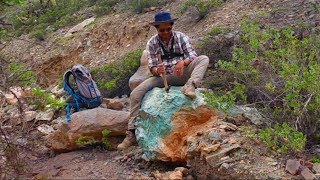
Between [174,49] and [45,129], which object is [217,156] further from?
[45,129]

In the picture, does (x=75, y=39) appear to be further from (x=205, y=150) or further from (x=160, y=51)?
(x=205, y=150)

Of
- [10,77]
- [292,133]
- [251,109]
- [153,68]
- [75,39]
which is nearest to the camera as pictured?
[292,133]

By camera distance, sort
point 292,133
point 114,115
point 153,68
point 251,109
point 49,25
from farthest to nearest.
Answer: point 49,25
point 114,115
point 153,68
point 251,109
point 292,133

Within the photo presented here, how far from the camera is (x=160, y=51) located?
17.2 feet

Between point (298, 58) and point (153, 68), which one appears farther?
point (153, 68)

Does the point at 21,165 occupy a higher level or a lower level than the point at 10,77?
lower

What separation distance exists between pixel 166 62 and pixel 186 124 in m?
0.98

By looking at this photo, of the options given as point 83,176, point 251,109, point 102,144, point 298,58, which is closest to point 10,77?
point 83,176

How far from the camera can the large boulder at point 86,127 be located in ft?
17.5

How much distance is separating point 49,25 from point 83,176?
915 centimetres

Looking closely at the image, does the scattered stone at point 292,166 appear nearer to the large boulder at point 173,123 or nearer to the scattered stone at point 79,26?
the large boulder at point 173,123

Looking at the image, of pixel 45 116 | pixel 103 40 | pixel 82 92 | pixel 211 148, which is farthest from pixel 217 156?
pixel 103 40

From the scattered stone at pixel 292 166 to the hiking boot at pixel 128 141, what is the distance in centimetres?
196

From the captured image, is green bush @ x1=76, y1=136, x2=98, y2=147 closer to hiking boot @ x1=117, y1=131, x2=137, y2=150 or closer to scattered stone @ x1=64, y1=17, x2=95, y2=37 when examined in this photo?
hiking boot @ x1=117, y1=131, x2=137, y2=150
